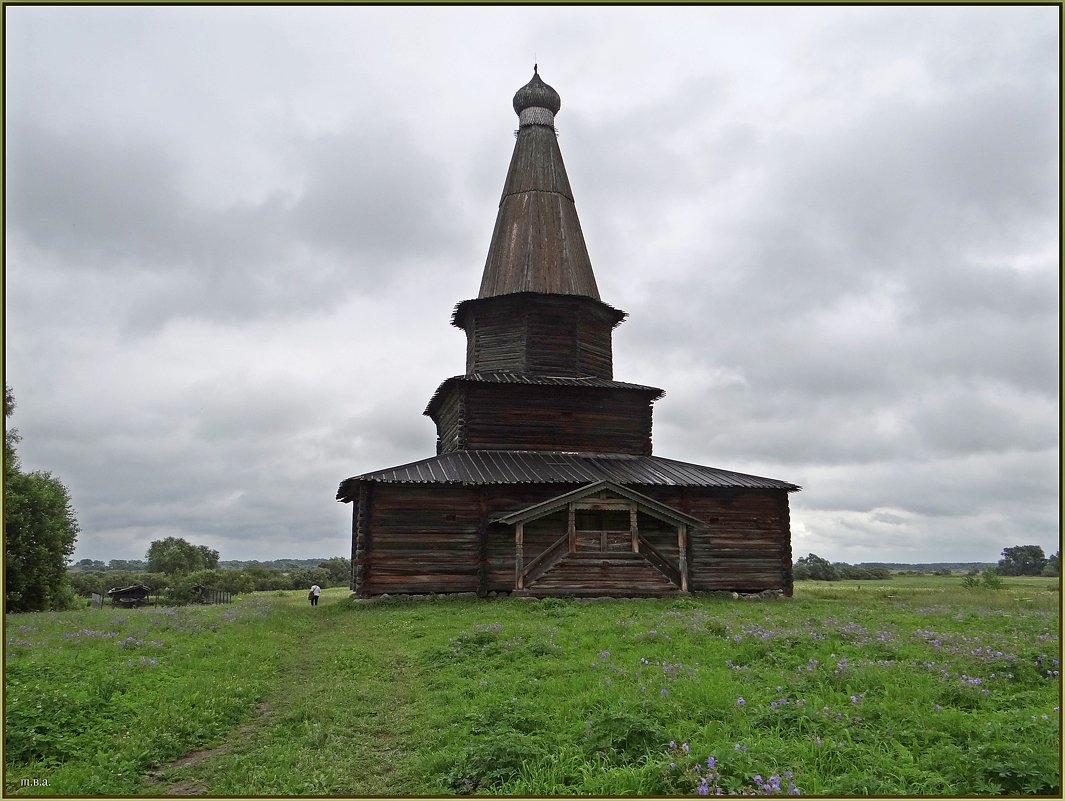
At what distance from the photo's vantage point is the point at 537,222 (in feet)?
98.6

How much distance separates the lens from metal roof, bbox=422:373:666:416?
25.8 meters

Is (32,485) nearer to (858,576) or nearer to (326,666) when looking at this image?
(326,666)

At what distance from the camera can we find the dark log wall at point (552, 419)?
85.3 ft

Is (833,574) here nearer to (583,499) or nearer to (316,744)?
(583,499)

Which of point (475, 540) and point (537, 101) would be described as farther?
point (537, 101)

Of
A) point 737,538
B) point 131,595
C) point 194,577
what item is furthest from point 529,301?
point 194,577

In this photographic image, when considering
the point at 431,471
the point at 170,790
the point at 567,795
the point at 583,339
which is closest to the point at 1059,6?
the point at 567,795

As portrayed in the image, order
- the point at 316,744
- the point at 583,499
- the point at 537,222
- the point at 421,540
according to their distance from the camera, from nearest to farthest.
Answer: the point at 316,744
the point at 583,499
the point at 421,540
the point at 537,222

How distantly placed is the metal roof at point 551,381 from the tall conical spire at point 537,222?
3.65 m

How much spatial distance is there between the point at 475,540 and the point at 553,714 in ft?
53.0

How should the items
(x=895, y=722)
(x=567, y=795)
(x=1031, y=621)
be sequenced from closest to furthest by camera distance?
1. (x=567, y=795)
2. (x=895, y=722)
3. (x=1031, y=621)

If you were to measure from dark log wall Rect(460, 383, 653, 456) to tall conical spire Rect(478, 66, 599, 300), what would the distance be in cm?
455

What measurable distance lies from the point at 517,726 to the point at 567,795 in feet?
5.55

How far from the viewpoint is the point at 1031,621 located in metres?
14.3
